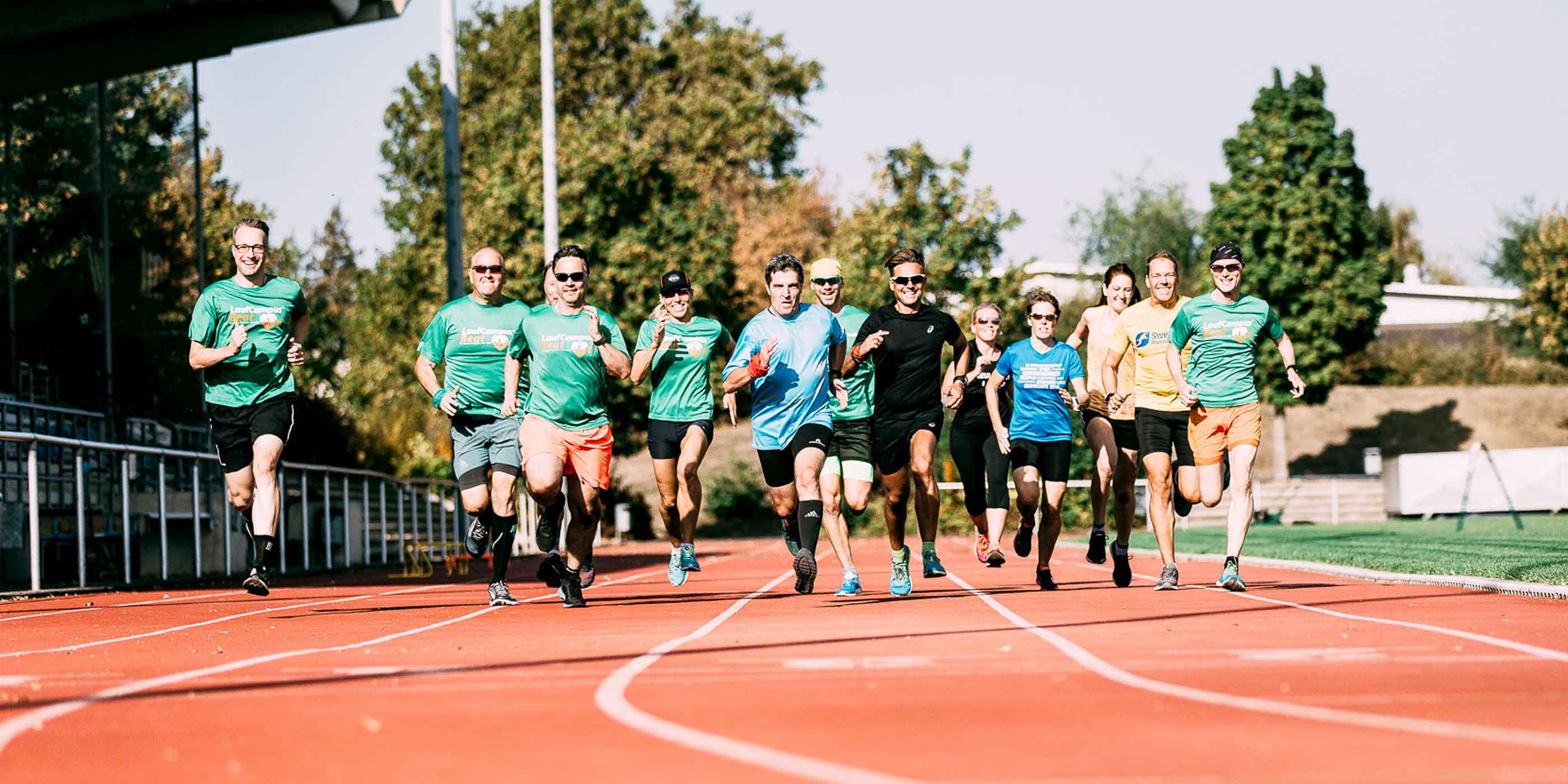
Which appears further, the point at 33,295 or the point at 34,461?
the point at 33,295

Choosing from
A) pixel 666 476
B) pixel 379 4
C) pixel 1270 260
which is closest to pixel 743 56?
pixel 1270 260

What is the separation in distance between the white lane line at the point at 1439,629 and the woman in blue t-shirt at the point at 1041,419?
1.41 metres

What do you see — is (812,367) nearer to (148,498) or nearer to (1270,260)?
(148,498)

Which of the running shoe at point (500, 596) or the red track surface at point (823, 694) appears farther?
the running shoe at point (500, 596)

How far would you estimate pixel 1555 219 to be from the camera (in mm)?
55781

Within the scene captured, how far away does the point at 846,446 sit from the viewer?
11.9 m

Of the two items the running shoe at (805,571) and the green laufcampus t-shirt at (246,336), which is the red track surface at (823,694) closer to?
the running shoe at (805,571)

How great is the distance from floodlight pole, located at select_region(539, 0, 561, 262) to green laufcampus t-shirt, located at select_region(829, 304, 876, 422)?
574 inches

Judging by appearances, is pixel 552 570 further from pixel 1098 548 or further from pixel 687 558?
pixel 1098 548

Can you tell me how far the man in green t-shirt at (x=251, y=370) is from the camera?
449 inches

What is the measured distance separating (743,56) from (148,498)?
43540 millimetres

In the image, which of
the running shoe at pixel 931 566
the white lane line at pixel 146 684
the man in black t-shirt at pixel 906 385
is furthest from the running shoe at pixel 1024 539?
the white lane line at pixel 146 684

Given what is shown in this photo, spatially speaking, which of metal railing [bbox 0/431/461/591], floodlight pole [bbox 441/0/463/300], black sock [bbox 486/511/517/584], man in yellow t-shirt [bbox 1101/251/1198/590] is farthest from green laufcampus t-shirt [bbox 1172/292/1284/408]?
floodlight pole [bbox 441/0/463/300]

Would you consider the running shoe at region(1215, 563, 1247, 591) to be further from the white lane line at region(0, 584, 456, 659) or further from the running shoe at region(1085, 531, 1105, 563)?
the white lane line at region(0, 584, 456, 659)
